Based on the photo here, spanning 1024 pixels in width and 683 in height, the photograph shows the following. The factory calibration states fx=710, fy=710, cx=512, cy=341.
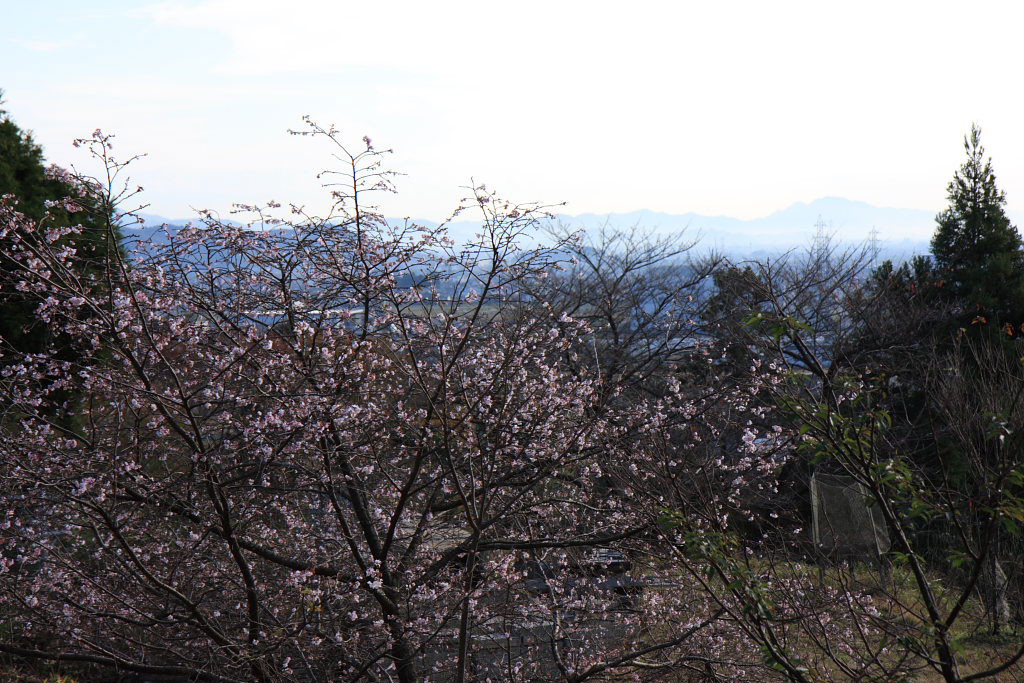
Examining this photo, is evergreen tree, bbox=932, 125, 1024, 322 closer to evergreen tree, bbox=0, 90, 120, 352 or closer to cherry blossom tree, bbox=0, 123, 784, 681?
cherry blossom tree, bbox=0, 123, 784, 681

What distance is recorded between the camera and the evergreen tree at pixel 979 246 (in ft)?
52.4

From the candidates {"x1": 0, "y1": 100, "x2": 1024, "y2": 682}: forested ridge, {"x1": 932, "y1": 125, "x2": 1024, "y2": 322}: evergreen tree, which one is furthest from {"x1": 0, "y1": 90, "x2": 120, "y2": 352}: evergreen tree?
{"x1": 932, "y1": 125, "x2": 1024, "y2": 322}: evergreen tree

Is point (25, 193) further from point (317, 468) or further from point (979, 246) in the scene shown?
point (979, 246)

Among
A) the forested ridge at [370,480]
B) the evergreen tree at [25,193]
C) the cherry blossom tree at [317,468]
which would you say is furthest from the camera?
the evergreen tree at [25,193]

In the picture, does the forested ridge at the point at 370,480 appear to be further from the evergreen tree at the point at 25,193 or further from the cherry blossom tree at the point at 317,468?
the evergreen tree at the point at 25,193

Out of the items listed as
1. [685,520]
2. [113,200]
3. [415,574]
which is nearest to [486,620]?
[415,574]

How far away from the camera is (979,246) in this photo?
1666 centimetres

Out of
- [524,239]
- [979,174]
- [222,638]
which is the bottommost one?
[222,638]

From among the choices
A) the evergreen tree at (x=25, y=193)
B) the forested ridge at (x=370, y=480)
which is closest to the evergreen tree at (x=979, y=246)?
the forested ridge at (x=370, y=480)

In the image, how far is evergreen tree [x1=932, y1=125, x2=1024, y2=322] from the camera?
1598 centimetres

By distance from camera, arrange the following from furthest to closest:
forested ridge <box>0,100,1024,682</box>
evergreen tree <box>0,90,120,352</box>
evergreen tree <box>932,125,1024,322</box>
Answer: evergreen tree <box>932,125,1024,322</box>, evergreen tree <box>0,90,120,352</box>, forested ridge <box>0,100,1024,682</box>

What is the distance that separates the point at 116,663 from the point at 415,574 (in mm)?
2185

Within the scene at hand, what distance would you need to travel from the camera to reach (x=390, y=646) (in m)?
5.14

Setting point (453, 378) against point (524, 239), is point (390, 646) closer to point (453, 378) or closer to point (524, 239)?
point (453, 378)
